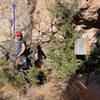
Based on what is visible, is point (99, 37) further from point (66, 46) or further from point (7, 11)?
point (7, 11)

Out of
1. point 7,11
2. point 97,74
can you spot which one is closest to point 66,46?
point 97,74

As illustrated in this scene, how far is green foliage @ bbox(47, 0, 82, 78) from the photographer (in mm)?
4150

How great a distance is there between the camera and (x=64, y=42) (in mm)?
4480

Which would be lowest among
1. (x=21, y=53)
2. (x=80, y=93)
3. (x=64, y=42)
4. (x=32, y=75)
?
(x=80, y=93)

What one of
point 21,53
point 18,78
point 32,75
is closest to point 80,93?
point 32,75

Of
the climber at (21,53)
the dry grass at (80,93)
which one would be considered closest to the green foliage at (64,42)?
the dry grass at (80,93)

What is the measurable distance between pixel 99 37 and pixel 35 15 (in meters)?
3.21

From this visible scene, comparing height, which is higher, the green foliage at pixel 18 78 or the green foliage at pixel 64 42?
the green foliage at pixel 64 42

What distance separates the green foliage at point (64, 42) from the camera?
4150mm

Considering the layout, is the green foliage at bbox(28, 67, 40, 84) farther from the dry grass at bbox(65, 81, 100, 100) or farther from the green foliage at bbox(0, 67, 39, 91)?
the dry grass at bbox(65, 81, 100, 100)

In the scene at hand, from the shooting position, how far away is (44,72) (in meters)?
4.82

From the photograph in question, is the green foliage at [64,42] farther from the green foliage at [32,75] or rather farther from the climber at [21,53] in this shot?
the climber at [21,53]

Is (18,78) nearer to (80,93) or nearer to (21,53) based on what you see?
(21,53)

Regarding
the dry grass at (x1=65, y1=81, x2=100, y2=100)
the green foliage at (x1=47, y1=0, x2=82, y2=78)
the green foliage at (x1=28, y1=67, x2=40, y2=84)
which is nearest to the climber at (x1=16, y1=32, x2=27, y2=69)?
the green foliage at (x1=28, y1=67, x2=40, y2=84)
